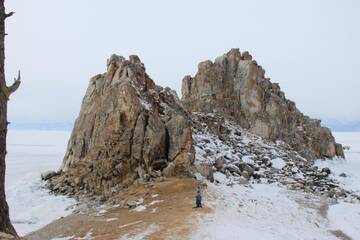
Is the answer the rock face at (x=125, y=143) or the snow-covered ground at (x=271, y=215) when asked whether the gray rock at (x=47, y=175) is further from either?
the snow-covered ground at (x=271, y=215)

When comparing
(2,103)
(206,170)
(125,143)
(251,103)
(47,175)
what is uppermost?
(251,103)

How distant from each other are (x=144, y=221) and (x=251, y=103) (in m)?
29.7

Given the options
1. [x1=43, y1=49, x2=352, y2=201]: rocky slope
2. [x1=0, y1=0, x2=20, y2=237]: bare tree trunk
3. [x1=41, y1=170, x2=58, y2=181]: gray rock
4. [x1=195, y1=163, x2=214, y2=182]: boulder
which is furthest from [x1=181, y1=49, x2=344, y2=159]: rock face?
[x1=0, y1=0, x2=20, y2=237]: bare tree trunk

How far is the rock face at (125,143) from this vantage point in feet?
86.8

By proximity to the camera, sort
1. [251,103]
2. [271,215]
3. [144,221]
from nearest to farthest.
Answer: [144,221]
[271,215]
[251,103]

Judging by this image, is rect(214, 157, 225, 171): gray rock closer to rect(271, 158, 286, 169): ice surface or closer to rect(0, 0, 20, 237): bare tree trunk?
rect(271, 158, 286, 169): ice surface

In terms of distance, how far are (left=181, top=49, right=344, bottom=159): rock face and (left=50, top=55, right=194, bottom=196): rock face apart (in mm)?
16957

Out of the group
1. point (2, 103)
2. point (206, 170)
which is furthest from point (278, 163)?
point (2, 103)

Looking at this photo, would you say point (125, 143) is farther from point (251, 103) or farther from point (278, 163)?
point (251, 103)

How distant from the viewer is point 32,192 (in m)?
26.9

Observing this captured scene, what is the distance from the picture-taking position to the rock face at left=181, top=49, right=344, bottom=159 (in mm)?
45438

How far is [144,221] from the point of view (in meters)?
19.0

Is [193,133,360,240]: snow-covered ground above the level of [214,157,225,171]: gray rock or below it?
below

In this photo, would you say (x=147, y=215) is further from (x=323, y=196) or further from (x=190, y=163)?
(x=323, y=196)
